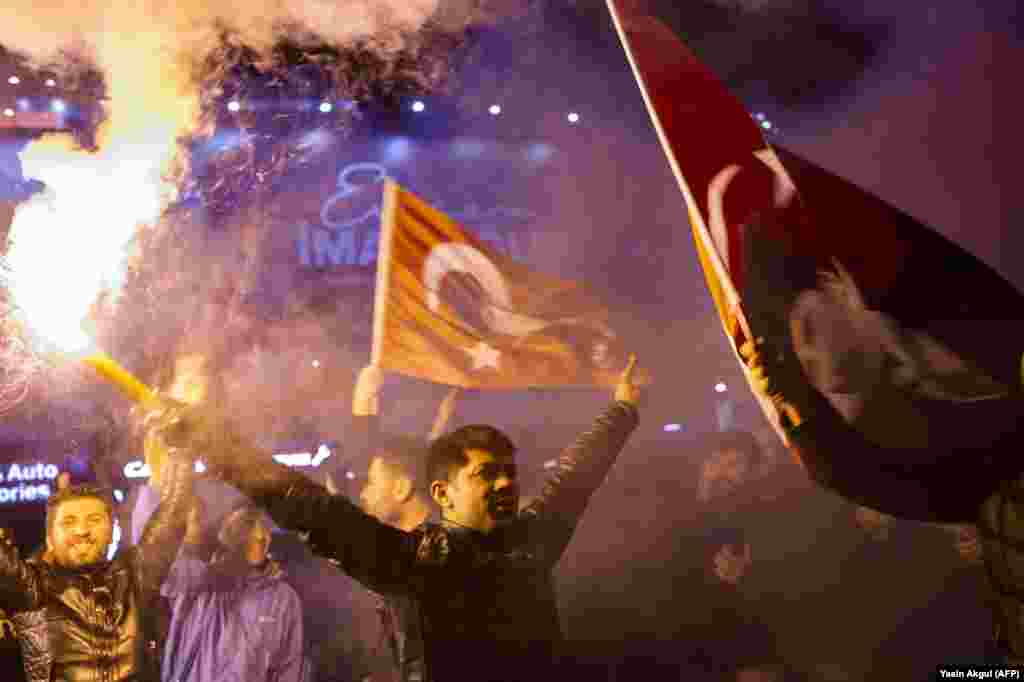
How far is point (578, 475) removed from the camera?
296 cm

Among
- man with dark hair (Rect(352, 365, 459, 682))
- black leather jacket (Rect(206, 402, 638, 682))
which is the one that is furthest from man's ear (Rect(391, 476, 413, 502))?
black leather jacket (Rect(206, 402, 638, 682))

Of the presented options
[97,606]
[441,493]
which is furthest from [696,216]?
[97,606]

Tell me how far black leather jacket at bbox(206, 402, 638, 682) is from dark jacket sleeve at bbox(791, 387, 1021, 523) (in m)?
1.13

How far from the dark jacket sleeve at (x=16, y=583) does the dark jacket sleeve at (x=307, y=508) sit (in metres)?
1.03

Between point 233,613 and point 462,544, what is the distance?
1842 millimetres

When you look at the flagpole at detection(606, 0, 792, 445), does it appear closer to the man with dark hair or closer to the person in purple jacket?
the man with dark hair

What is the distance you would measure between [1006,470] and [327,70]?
4.10 m

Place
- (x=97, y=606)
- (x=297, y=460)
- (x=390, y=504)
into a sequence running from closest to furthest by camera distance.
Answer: (x=97, y=606)
(x=390, y=504)
(x=297, y=460)

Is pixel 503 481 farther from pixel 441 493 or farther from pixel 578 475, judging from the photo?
pixel 578 475

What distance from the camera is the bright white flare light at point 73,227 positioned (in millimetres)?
4023

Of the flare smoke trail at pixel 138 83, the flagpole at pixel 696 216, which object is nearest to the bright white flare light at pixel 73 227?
the flare smoke trail at pixel 138 83

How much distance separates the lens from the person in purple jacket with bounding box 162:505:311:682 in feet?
13.1

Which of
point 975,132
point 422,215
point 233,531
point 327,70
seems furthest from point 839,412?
point 327,70

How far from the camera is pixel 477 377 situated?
4.33 m
